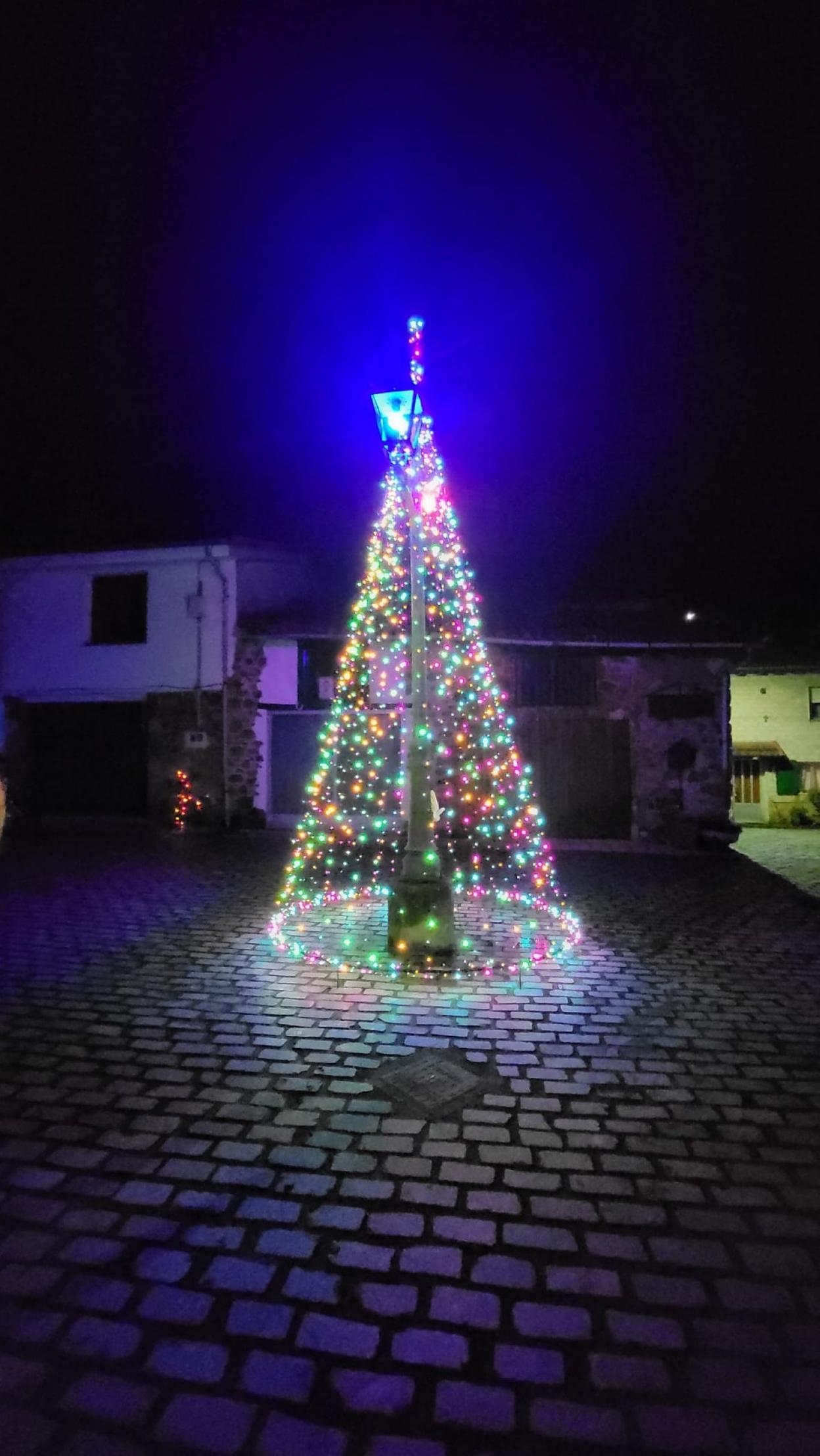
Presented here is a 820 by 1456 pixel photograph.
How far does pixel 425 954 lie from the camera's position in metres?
6.09

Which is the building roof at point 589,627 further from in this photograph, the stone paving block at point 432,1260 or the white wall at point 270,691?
the stone paving block at point 432,1260

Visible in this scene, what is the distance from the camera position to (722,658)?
451 inches

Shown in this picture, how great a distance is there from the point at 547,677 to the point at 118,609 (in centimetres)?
833

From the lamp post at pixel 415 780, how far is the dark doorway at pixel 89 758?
30.8ft

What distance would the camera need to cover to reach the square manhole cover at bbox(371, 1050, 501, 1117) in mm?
3928

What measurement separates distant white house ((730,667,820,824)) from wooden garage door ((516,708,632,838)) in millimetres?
4587

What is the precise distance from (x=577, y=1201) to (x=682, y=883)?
668 cm

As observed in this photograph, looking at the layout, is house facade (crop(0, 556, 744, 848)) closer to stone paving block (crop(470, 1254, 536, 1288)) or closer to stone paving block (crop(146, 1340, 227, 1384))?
stone paving block (crop(470, 1254, 536, 1288))

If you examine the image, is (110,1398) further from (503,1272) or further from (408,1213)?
(503,1272)

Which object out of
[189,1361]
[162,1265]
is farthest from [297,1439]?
[162,1265]

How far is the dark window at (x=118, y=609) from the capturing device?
14.5 metres

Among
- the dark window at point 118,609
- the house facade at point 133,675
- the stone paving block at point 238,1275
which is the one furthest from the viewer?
the dark window at point 118,609

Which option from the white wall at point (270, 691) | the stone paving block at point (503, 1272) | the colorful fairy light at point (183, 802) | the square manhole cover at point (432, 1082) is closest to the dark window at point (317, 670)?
the white wall at point (270, 691)

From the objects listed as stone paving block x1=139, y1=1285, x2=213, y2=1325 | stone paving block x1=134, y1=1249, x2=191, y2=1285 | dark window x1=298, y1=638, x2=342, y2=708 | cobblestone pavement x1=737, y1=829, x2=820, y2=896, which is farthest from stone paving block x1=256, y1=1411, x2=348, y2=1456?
dark window x1=298, y1=638, x2=342, y2=708
